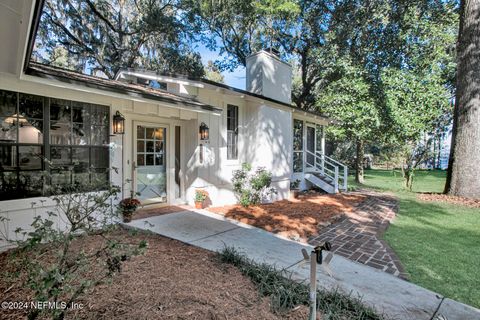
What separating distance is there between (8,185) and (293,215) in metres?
5.77

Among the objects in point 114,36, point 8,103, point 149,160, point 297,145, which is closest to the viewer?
point 8,103

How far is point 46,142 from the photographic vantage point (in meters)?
4.73

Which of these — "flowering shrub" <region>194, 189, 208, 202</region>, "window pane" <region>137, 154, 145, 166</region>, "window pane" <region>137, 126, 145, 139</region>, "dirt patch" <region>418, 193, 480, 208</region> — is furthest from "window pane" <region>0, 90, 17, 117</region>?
"dirt patch" <region>418, 193, 480, 208</region>

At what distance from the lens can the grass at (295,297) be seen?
2.68m

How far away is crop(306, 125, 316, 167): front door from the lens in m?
12.6

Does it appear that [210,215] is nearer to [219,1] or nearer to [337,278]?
[337,278]

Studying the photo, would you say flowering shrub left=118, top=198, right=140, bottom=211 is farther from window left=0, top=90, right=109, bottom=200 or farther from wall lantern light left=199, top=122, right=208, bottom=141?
wall lantern light left=199, top=122, right=208, bottom=141

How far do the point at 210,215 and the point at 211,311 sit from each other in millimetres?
4150

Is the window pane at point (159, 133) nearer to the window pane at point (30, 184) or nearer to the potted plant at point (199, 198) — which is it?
the potted plant at point (199, 198)

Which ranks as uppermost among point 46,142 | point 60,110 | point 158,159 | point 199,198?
point 60,110

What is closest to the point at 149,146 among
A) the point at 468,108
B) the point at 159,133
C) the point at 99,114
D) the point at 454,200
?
the point at 159,133

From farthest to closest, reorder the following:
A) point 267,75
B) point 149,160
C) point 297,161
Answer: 1. point 297,161
2. point 267,75
3. point 149,160

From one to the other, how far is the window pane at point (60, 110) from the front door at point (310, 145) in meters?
9.76

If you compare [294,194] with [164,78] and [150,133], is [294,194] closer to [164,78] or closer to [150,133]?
[150,133]
